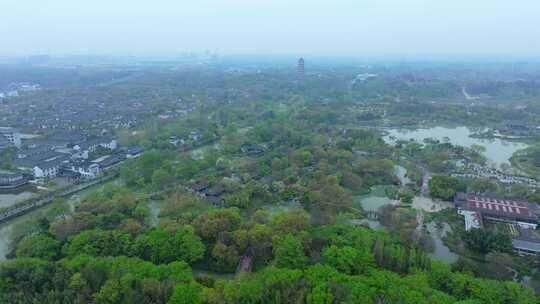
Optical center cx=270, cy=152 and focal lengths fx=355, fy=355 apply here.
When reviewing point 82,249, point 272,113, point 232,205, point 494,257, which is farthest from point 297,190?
point 272,113

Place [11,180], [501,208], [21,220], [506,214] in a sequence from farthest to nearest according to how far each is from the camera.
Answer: [11,180] < [501,208] < [21,220] < [506,214]

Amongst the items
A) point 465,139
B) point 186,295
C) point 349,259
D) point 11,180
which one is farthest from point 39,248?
point 465,139

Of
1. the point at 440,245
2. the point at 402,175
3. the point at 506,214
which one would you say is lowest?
the point at 440,245

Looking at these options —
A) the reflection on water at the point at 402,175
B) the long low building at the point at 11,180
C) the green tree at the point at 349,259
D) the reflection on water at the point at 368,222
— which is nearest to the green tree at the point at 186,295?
the green tree at the point at 349,259

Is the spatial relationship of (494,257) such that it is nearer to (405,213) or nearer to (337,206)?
(405,213)

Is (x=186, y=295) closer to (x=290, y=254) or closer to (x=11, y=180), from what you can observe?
(x=290, y=254)

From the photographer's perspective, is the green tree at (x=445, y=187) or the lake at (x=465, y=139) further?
the lake at (x=465, y=139)

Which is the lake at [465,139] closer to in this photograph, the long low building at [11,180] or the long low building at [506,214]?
the long low building at [506,214]

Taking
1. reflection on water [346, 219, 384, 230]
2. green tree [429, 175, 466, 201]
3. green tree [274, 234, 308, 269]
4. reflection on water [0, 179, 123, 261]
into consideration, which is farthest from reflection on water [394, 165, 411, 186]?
reflection on water [0, 179, 123, 261]
